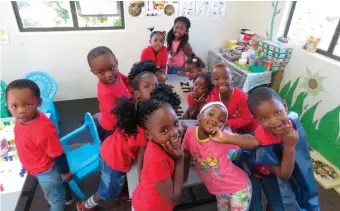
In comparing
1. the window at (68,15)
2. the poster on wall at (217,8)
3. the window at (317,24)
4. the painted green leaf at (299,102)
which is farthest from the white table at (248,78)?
the window at (68,15)

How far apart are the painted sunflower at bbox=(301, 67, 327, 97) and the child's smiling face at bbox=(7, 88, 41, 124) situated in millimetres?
2875

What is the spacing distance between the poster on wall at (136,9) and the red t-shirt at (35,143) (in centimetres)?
233

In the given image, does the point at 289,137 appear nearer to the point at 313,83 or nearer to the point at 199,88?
the point at 199,88

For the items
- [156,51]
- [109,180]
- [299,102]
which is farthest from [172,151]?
[299,102]

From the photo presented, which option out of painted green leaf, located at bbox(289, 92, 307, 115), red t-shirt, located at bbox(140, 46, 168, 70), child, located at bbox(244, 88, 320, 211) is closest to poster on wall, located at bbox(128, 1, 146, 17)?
red t-shirt, located at bbox(140, 46, 168, 70)

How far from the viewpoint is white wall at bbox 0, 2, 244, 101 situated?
304cm

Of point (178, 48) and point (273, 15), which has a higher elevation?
point (273, 15)

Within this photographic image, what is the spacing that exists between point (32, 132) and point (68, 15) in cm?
237

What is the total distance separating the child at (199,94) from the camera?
1.83m

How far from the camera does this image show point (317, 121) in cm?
267

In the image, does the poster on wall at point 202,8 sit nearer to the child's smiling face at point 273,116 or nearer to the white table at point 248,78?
the white table at point 248,78

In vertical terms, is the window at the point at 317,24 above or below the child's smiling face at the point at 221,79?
above

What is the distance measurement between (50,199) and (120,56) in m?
2.37

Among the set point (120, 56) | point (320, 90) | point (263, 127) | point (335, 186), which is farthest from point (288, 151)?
point (120, 56)
